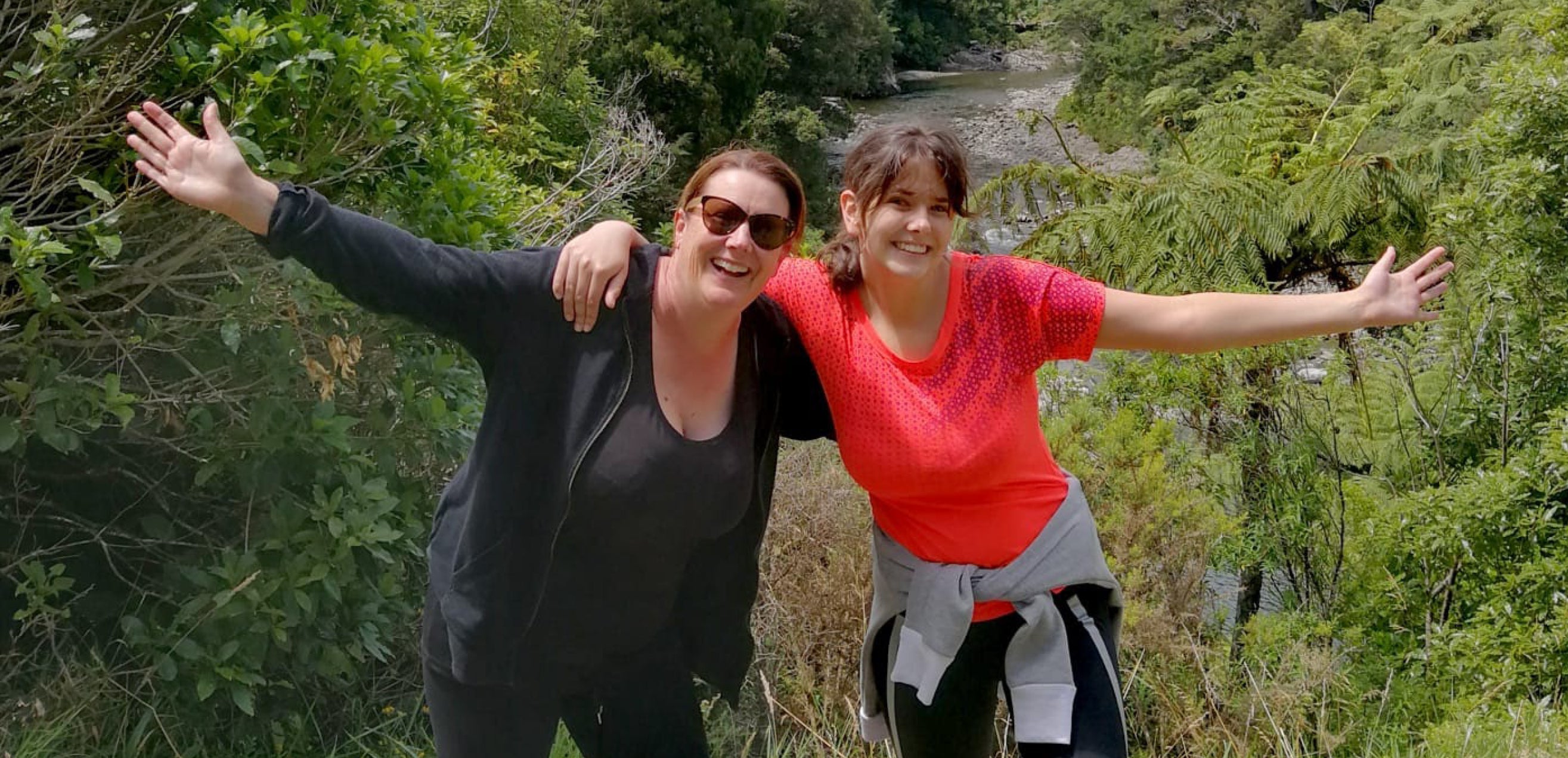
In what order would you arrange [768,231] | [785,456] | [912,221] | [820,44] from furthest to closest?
[820,44], [785,456], [912,221], [768,231]

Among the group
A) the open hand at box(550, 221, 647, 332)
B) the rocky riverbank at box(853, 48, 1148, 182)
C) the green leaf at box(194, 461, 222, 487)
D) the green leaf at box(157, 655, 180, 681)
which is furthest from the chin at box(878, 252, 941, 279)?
the rocky riverbank at box(853, 48, 1148, 182)

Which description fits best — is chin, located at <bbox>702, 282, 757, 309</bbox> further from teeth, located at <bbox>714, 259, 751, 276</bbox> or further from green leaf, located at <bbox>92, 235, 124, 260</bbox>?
green leaf, located at <bbox>92, 235, 124, 260</bbox>

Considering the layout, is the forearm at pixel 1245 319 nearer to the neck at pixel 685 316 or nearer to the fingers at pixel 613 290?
the neck at pixel 685 316

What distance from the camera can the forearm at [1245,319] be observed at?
2.03m

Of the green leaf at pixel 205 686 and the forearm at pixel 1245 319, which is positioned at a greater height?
the forearm at pixel 1245 319

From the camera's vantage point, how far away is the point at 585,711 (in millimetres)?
2039

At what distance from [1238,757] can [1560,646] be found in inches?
50.7

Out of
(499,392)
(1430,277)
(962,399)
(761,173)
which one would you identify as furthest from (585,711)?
(1430,277)

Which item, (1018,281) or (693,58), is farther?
(693,58)

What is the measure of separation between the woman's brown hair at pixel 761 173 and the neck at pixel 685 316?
0.13m

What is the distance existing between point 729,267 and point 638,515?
1.26 feet

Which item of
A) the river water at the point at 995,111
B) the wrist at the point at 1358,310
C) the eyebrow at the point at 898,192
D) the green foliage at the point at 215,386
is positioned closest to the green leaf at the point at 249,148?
the green foliage at the point at 215,386

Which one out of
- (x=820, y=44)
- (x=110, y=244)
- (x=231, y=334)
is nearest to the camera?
(x=110, y=244)

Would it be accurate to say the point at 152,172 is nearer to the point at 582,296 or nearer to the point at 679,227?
the point at 582,296
